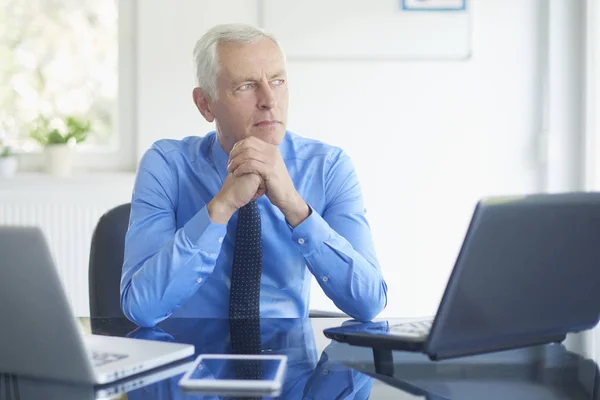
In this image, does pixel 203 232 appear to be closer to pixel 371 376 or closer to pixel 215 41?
pixel 215 41

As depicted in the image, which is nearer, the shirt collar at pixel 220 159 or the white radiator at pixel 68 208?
the shirt collar at pixel 220 159

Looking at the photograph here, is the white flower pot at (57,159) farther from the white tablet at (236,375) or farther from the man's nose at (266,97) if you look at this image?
the white tablet at (236,375)

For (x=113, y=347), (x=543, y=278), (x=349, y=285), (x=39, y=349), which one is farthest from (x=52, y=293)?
(x=349, y=285)

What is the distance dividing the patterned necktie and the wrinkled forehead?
1.12 ft

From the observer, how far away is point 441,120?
136 inches

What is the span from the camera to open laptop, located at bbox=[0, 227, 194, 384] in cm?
93

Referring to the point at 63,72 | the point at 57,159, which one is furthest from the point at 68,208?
the point at 63,72

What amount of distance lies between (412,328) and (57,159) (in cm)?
254

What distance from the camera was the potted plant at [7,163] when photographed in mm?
3428

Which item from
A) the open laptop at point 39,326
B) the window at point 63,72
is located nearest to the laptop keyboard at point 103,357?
the open laptop at point 39,326

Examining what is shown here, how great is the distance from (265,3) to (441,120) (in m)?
0.92

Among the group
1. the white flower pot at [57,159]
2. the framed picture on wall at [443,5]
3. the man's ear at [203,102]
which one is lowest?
the white flower pot at [57,159]

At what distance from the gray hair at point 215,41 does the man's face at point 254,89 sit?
0.05 ft

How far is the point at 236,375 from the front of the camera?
103 centimetres
